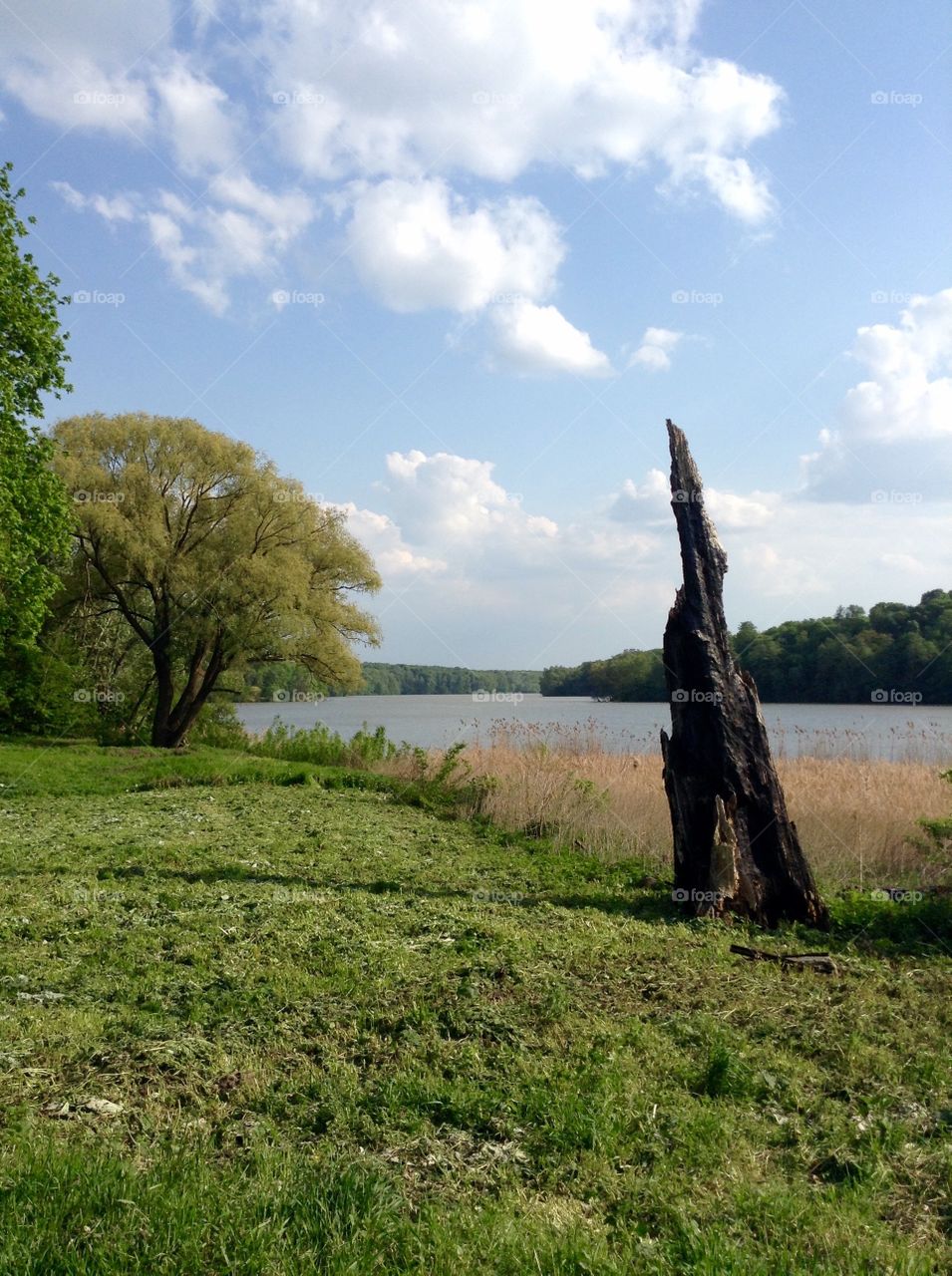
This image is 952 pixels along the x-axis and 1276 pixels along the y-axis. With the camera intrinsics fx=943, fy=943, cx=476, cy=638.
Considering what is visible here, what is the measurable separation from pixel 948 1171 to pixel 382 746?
21842 mm

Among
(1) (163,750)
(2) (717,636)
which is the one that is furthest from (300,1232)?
(1) (163,750)

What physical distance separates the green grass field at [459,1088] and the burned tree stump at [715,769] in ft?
1.69

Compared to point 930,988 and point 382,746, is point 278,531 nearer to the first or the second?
point 382,746

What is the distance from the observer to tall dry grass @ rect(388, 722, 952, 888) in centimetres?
1134

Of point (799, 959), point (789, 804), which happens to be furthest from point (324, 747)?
point (799, 959)

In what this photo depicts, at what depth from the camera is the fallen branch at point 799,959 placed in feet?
21.7

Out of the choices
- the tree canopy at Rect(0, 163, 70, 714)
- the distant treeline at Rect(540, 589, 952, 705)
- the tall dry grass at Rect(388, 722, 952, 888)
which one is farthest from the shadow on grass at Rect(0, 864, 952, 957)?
the distant treeline at Rect(540, 589, 952, 705)

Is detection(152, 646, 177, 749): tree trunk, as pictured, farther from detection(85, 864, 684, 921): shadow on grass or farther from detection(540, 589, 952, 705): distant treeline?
detection(85, 864, 684, 921): shadow on grass

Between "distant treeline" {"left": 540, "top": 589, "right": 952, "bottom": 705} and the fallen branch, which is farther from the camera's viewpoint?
"distant treeline" {"left": 540, "top": 589, "right": 952, "bottom": 705}

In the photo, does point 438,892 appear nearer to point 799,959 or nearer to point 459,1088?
point 799,959

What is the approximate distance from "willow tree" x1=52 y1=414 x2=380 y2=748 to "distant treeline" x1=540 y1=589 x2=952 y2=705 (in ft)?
44.0

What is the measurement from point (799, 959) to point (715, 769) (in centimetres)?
232

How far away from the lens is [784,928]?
26.7ft

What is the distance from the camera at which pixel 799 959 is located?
22.1ft
